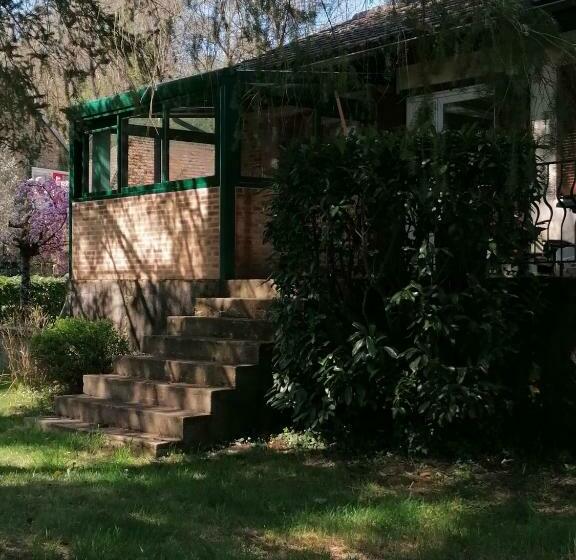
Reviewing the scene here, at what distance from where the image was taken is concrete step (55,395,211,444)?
24.0 ft

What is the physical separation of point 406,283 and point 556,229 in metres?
3.09

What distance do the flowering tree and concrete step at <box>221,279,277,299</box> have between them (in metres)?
8.30

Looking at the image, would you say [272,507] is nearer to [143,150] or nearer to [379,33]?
[379,33]

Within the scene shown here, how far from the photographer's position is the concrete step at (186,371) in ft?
25.5

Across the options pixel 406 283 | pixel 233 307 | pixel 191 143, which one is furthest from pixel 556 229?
pixel 191 143

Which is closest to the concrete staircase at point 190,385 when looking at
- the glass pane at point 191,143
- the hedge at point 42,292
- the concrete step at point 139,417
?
the concrete step at point 139,417

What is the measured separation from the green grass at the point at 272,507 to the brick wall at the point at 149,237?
3497 mm

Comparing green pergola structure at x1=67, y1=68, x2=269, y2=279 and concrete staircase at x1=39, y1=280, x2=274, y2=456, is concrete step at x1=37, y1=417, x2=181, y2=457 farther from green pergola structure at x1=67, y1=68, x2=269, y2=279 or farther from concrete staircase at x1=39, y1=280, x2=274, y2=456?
green pergola structure at x1=67, y1=68, x2=269, y2=279

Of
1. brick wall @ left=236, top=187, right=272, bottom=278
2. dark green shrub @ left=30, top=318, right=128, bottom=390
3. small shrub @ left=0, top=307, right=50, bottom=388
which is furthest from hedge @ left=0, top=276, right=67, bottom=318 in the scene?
brick wall @ left=236, top=187, right=272, bottom=278

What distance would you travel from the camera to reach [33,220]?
17.0 m

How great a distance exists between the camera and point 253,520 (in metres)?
5.21

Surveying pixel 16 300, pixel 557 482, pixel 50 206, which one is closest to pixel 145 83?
pixel 557 482

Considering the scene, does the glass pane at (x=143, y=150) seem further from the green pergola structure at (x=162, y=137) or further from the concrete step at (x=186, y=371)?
the concrete step at (x=186, y=371)

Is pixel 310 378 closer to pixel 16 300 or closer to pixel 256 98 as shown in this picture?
pixel 256 98
